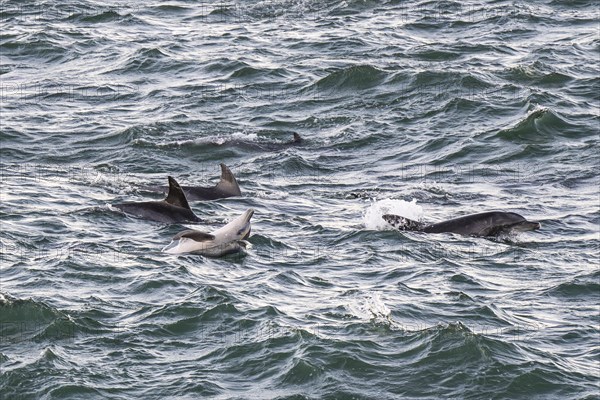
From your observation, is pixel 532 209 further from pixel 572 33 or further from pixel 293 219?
pixel 572 33

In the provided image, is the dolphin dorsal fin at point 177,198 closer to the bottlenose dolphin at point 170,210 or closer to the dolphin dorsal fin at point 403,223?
the bottlenose dolphin at point 170,210

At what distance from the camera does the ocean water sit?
571 inches

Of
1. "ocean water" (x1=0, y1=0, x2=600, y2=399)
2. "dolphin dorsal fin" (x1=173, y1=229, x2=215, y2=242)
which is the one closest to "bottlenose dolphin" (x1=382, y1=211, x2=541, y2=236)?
"ocean water" (x1=0, y1=0, x2=600, y2=399)

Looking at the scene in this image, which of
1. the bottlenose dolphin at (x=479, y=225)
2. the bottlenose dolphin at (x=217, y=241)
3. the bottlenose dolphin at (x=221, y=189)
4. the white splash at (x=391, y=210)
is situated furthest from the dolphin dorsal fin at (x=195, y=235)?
the bottlenose dolphin at (x=221, y=189)

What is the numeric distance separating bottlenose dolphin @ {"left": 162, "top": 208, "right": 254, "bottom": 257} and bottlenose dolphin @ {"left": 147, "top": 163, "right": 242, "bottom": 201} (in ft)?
9.47

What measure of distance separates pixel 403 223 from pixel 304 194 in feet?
9.27

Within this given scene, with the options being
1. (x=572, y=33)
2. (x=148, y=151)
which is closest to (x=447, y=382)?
(x=148, y=151)

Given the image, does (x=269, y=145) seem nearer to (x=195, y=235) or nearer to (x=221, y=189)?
(x=221, y=189)

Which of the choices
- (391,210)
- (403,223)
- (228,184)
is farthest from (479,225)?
(228,184)

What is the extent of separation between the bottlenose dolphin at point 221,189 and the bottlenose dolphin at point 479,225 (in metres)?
2.91

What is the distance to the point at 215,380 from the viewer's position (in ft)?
45.9

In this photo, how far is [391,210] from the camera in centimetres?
1992

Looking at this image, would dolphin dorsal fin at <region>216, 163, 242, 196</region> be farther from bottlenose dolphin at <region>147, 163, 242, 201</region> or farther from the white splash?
the white splash

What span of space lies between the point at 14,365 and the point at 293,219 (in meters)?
6.65
